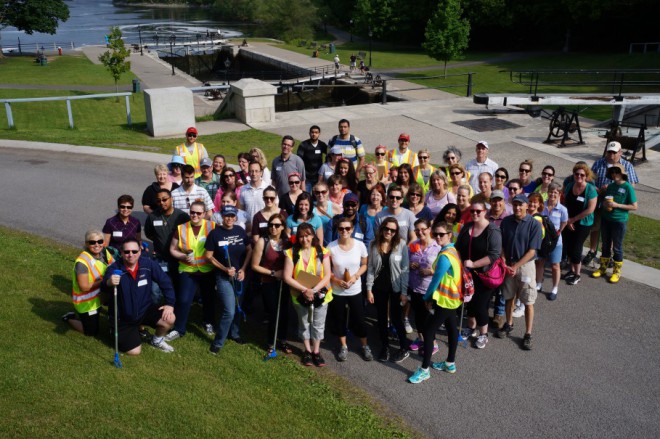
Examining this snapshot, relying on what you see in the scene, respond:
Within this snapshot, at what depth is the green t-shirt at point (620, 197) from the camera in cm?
873

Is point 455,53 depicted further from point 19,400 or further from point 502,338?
point 19,400

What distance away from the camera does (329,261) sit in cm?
669

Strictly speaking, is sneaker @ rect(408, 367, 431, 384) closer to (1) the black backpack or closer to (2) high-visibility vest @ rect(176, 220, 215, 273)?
(1) the black backpack

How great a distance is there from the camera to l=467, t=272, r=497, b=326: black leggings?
6.96 meters

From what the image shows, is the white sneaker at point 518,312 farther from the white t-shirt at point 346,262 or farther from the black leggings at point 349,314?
the white t-shirt at point 346,262

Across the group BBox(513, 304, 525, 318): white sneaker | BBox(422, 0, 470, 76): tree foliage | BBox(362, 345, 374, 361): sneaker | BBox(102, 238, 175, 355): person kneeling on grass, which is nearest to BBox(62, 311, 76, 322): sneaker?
BBox(102, 238, 175, 355): person kneeling on grass

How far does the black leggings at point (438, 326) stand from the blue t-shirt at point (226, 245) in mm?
2310

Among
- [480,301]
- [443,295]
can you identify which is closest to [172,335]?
[443,295]

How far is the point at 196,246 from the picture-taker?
6.99 m

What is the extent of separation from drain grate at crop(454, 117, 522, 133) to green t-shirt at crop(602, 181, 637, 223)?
10792 millimetres

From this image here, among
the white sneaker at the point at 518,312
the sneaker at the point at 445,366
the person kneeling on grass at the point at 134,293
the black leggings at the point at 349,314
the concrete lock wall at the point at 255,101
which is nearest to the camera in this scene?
the person kneeling on grass at the point at 134,293

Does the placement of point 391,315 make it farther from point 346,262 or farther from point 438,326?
point 346,262

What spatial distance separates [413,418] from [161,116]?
14.4 meters

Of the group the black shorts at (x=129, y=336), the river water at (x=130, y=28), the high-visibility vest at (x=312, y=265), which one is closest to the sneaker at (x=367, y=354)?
the high-visibility vest at (x=312, y=265)
